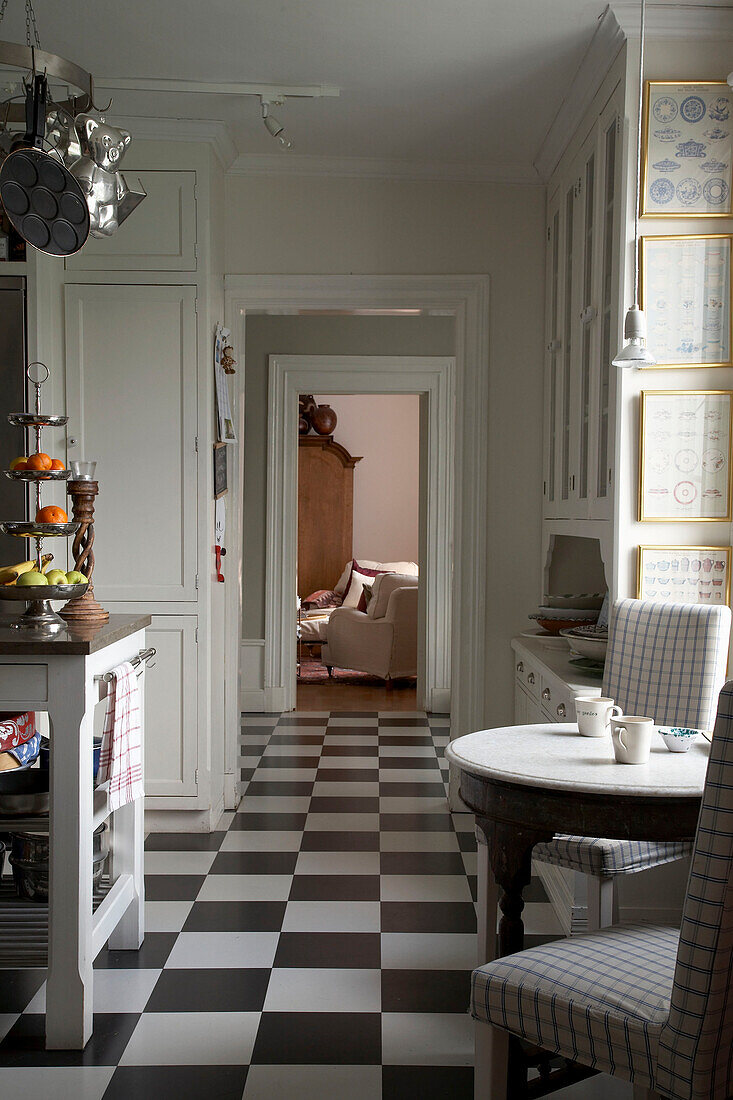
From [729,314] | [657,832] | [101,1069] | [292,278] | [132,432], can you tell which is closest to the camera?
[657,832]

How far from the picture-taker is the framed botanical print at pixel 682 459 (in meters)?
2.79

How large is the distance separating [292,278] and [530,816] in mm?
3002

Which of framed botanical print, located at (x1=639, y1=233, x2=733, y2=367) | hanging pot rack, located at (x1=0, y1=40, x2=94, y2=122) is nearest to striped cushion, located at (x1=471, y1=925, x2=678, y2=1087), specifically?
framed botanical print, located at (x1=639, y1=233, x2=733, y2=367)

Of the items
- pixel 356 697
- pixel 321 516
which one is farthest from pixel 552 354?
pixel 321 516

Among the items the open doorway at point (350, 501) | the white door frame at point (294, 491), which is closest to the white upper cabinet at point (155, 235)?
the white door frame at point (294, 491)

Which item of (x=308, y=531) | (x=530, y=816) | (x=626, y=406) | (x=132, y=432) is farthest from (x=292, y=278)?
(x=308, y=531)

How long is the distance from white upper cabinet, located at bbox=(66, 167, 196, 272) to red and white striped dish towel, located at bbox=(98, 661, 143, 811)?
1872 mm

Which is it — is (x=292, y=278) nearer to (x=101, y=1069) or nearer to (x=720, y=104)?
(x=720, y=104)

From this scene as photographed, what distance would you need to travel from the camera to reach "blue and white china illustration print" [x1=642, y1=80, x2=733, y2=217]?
276 cm

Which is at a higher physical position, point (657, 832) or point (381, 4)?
point (381, 4)

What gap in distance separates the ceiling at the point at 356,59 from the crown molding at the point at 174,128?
1.1 inches

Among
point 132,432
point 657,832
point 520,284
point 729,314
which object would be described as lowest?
point 657,832

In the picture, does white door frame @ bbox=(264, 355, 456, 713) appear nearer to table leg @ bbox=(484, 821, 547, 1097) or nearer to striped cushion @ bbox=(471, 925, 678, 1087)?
table leg @ bbox=(484, 821, 547, 1097)

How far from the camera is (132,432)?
150 inches
